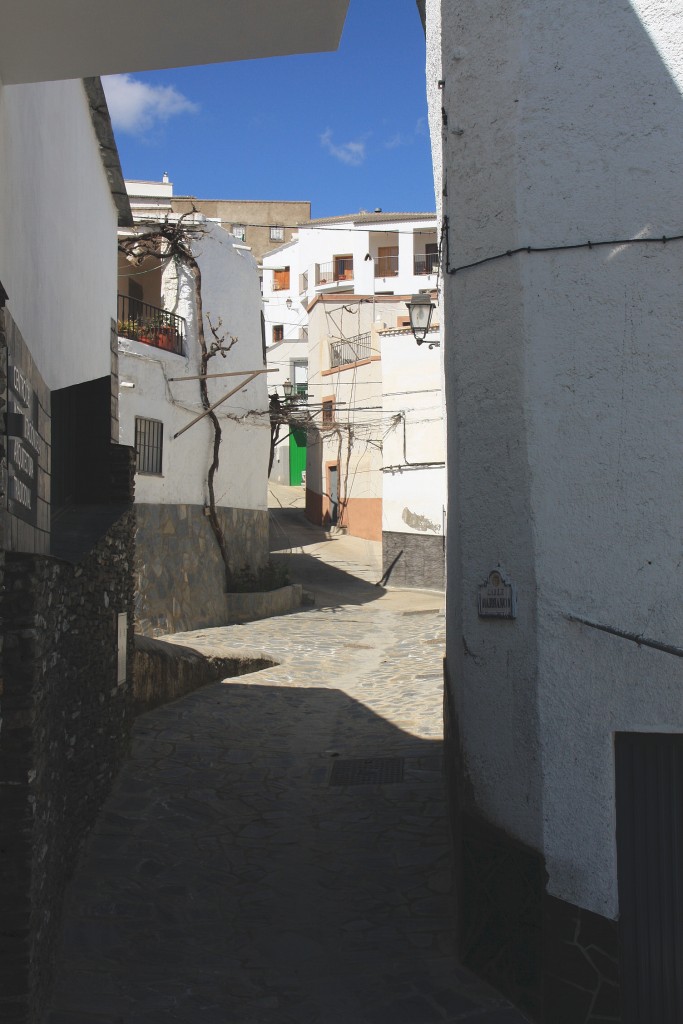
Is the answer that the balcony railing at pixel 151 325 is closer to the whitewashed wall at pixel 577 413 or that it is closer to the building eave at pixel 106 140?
the building eave at pixel 106 140

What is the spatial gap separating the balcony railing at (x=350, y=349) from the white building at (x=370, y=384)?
0.05 metres

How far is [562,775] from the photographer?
17.0ft

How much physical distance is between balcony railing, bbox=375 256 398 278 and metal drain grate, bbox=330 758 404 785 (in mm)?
38260

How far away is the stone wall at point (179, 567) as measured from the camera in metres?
16.2

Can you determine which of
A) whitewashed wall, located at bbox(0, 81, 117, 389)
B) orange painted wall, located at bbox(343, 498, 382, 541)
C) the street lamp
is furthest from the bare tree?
orange painted wall, located at bbox(343, 498, 382, 541)

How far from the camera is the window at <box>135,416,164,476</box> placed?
16672 mm

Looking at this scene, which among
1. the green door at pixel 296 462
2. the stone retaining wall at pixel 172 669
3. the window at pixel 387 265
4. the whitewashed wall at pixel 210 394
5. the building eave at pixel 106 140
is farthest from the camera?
the window at pixel 387 265

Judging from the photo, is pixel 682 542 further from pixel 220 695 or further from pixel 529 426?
pixel 220 695

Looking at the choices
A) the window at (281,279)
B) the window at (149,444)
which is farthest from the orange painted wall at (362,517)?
the window at (281,279)

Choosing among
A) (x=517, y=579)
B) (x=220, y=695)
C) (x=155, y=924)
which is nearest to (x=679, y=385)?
(x=517, y=579)

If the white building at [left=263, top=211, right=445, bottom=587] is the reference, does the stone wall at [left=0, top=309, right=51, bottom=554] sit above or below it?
below

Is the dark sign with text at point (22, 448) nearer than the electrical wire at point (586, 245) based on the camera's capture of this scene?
Yes

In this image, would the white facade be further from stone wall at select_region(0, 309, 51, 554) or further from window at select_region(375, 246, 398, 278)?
stone wall at select_region(0, 309, 51, 554)

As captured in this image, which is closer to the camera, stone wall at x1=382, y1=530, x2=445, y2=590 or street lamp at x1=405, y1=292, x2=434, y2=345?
street lamp at x1=405, y1=292, x2=434, y2=345
